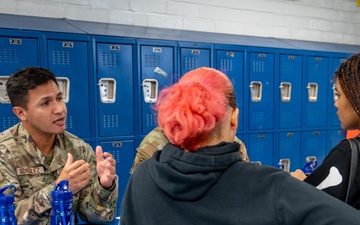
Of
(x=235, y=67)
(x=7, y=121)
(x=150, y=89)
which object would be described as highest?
(x=235, y=67)

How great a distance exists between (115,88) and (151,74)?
1.22 feet

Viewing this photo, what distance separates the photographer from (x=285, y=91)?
4074mm

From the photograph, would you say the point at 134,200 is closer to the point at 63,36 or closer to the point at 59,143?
the point at 59,143

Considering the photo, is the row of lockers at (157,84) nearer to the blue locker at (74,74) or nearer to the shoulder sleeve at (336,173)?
the blue locker at (74,74)

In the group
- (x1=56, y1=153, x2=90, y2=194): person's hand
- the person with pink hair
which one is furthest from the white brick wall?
the person with pink hair

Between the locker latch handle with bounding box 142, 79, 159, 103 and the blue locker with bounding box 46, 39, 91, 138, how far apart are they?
53 centimetres

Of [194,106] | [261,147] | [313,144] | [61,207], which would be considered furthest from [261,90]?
[194,106]

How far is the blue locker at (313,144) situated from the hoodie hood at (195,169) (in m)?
3.58

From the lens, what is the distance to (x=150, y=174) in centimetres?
96

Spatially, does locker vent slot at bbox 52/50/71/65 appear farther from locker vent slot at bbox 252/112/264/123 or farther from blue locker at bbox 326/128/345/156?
blue locker at bbox 326/128/345/156

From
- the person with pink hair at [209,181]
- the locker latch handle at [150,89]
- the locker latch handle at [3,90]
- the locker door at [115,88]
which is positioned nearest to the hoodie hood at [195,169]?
the person with pink hair at [209,181]

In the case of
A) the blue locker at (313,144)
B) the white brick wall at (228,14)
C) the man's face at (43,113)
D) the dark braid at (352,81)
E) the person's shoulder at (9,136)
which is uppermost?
the white brick wall at (228,14)

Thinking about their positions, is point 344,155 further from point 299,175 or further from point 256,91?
point 256,91

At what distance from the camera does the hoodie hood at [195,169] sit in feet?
2.83
